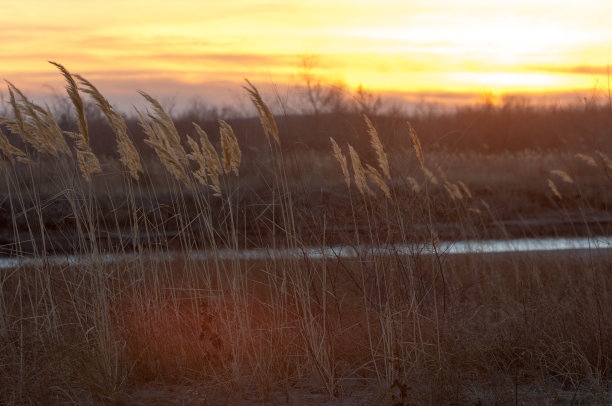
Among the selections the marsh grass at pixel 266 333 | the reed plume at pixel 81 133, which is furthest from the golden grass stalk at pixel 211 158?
the reed plume at pixel 81 133

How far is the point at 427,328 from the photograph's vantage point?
5.60m

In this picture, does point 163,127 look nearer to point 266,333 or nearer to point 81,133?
point 81,133

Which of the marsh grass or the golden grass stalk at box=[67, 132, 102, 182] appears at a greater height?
the golden grass stalk at box=[67, 132, 102, 182]

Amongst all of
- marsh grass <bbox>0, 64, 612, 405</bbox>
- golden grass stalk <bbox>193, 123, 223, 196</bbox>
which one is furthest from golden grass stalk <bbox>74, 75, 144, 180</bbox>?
golden grass stalk <bbox>193, 123, 223, 196</bbox>

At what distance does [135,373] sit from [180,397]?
60 cm

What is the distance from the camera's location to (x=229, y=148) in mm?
5371

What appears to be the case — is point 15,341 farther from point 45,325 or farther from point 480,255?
point 480,255

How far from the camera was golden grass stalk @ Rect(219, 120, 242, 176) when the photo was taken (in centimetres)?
533

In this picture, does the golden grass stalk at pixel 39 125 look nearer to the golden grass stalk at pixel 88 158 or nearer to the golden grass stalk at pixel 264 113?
the golden grass stalk at pixel 88 158

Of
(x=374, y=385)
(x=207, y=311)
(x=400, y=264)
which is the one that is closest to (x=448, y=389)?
(x=374, y=385)

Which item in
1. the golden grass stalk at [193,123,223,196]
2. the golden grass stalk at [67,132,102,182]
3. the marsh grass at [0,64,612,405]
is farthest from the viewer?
the golden grass stalk at [67,132,102,182]

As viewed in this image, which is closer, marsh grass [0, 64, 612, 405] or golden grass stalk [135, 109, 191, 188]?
marsh grass [0, 64, 612, 405]

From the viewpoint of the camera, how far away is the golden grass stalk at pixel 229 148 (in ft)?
17.5

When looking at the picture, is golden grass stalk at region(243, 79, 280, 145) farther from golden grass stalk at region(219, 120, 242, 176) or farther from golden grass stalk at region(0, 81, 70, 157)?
golden grass stalk at region(0, 81, 70, 157)
